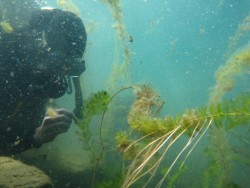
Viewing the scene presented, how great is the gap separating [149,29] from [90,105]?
65939 millimetres

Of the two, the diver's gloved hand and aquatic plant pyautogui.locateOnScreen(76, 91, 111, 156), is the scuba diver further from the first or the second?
aquatic plant pyautogui.locateOnScreen(76, 91, 111, 156)

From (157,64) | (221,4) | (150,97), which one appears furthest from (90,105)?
(157,64)

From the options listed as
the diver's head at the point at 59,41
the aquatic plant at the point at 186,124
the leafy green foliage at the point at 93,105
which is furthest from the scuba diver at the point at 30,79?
the aquatic plant at the point at 186,124

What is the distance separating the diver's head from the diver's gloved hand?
999 millimetres

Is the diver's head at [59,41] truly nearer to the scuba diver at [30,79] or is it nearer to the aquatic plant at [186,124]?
the scuba diver at [30,79]

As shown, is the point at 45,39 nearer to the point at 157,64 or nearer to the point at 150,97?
the point at 150,97

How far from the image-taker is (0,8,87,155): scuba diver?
564cm

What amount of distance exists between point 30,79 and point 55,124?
132 cm

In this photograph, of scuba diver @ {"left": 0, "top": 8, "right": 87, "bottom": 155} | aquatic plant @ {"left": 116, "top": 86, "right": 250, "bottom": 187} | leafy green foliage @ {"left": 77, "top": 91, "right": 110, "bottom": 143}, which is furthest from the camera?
scuba diver @ {"left": 0, "top": 8, "right": 87, "bottom": 155}

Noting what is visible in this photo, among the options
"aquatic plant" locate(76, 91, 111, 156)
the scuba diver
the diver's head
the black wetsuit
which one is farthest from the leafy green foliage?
the diver's head

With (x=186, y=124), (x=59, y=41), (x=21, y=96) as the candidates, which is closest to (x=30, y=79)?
(x=21, y=96)

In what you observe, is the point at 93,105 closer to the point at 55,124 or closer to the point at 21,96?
the point at 55,124

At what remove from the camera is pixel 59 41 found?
6164mm

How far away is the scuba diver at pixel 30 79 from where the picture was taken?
Result: 18.5 ft
